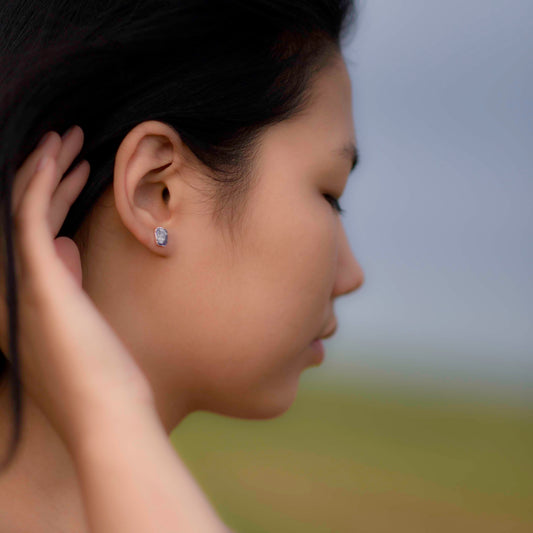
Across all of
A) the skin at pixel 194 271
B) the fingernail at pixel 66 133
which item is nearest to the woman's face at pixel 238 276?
the skin at pixel 194 271

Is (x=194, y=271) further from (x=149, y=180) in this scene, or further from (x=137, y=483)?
(x=137, y=483)

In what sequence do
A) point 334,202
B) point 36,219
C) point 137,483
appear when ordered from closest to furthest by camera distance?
1. point 137,483
2. point 36,219
3. point 334,202

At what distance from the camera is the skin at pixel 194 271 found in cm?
91

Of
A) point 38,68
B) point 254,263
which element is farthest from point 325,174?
point 38,68

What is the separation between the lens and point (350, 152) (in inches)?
39.9

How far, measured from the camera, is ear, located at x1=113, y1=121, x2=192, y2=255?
895 millimetres

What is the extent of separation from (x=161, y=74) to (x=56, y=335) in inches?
13.9

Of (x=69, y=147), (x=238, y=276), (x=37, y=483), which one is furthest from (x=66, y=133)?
(x=37, y=483)

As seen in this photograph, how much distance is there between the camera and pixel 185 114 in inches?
36.2

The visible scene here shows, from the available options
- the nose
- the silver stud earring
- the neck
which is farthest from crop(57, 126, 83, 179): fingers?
the nose

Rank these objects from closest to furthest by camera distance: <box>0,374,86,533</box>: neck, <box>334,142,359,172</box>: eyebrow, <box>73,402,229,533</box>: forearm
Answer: <box>73,402,229,533</box>: forearm
<box>0,374,86,533</box>: neck
<box>334,142,359,172</box>: eyebrow

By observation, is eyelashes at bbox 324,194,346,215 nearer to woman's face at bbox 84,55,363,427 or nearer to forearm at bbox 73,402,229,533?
woman's face at bbox 84,55,363,427

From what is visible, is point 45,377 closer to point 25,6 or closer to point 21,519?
point 21,519

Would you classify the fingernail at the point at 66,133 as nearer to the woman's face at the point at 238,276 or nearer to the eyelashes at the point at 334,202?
the woman's face at the point at 238,276
